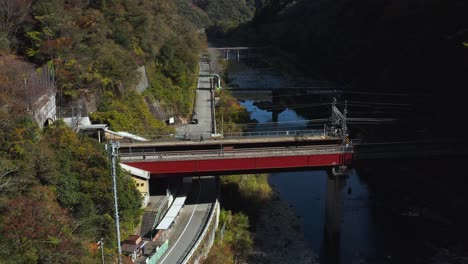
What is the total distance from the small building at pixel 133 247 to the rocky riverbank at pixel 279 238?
773cm

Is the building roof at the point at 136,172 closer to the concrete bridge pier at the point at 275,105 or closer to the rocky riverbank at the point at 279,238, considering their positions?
the rocky riverbank at the point at 279,238

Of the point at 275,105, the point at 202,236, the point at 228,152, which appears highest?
the point at 275,105

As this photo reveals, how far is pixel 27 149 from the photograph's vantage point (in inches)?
781

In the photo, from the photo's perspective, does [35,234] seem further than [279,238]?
No

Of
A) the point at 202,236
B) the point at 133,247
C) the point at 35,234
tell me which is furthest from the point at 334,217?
the point at 35,234

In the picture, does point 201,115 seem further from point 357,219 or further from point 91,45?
point 357,219

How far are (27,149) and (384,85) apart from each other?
4485cm

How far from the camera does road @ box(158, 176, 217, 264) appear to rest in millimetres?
23609

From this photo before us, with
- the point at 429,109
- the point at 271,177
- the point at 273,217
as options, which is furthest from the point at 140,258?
the point at 429,109

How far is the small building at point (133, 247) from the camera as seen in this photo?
21391 mm

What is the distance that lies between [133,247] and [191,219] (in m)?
6.75

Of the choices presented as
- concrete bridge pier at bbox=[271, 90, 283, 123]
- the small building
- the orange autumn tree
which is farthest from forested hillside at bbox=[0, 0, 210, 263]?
concrete bridge pier at bbox=[271, 90, 283, 123]

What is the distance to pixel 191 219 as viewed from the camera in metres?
28.0

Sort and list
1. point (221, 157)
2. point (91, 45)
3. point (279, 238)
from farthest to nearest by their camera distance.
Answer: point (91, 45)
point (279, 238)
point (221, 157)
